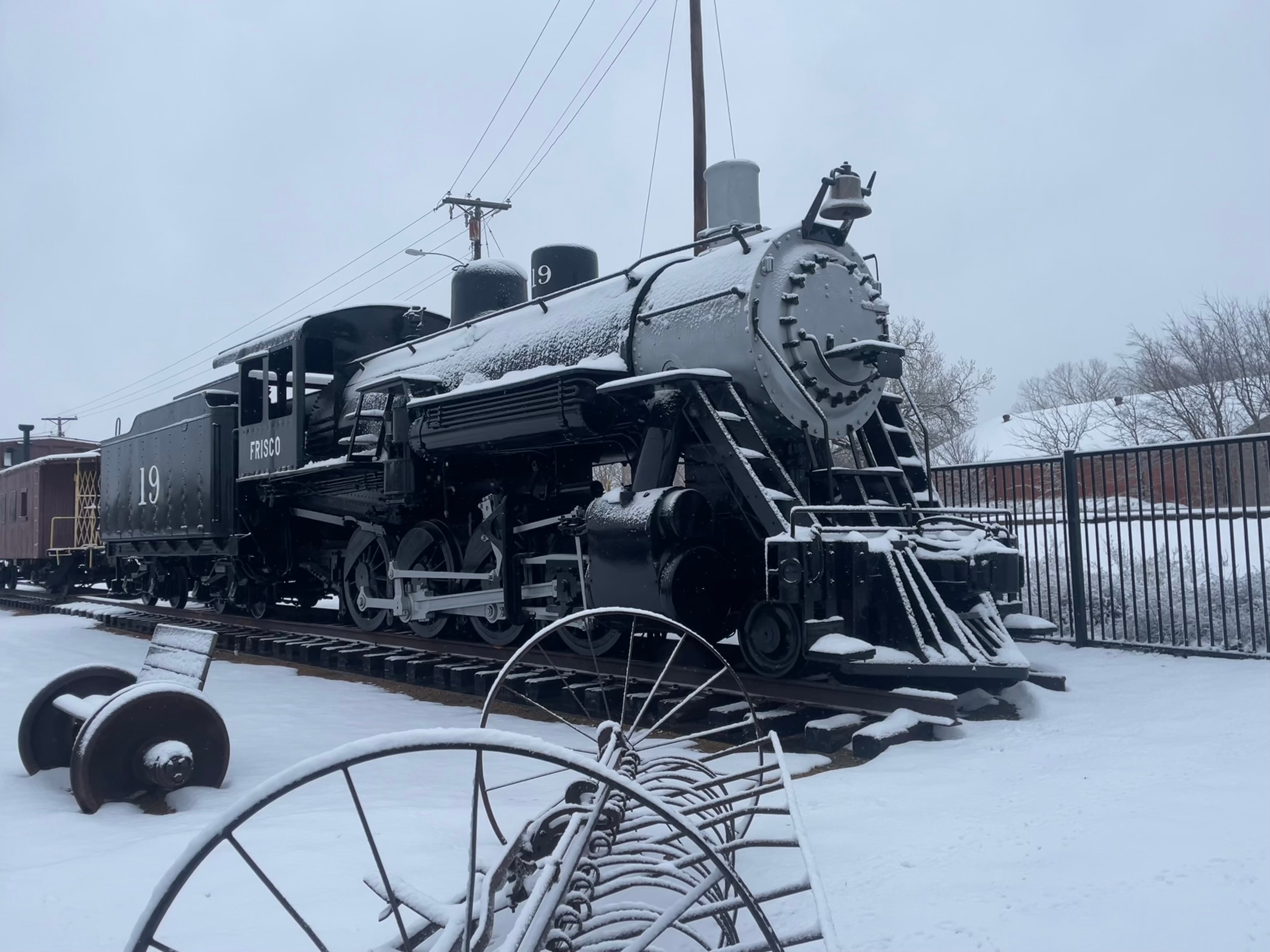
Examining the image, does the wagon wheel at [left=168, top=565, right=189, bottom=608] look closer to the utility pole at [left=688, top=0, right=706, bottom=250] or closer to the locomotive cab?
the locomotive cab

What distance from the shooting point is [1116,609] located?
8.06 meters

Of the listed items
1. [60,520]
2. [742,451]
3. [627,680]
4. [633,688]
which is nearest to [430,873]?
[627,680]

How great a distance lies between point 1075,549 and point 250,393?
8519 millimetres

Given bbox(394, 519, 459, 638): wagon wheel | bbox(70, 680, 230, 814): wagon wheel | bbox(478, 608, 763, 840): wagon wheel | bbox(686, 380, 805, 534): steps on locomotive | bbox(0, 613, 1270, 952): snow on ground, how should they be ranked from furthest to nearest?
bbox(394, 519, 459, 638): wagon wheel
bbox(686, 380, 805, 534): steps on locomotive
bbox(478, 608, 763, 840): wagon wheel
bbox(70, 680, 230, 814): wagon wheel
bbox(0, 613, 1270, 952): snow on ground

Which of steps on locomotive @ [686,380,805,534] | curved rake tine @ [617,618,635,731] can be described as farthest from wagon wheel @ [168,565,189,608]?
steps on locomotive @ [686,380,805,534]

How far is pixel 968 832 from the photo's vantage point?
331 centimetres

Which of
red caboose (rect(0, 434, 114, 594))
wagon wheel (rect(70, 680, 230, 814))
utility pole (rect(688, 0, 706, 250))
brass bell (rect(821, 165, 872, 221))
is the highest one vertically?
utility pole (rect(688, 0, 706, 250))

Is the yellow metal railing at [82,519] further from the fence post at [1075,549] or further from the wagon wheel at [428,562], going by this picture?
the fence post at [1075,549]

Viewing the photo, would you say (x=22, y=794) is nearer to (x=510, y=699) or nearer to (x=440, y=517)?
(x=510, y=699)

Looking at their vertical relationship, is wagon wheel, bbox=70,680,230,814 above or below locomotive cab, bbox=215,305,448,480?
below

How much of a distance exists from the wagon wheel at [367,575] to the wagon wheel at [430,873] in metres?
5.31

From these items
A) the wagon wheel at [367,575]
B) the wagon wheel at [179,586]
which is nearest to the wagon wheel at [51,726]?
the wagon wheel at [367,575]

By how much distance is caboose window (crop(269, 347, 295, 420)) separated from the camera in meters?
9.98

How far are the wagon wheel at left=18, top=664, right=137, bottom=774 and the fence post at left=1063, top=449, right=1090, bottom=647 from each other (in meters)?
6.94
